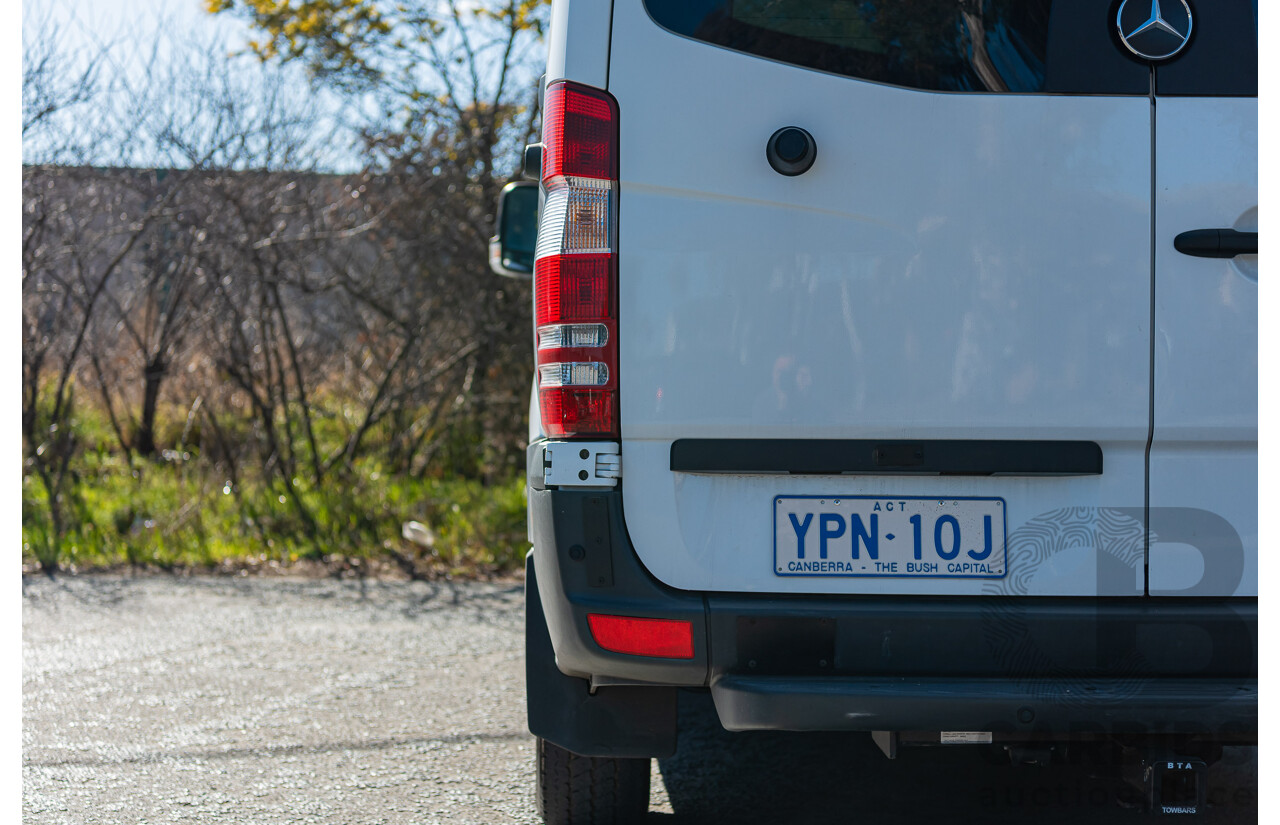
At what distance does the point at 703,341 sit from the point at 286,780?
204 centimetres

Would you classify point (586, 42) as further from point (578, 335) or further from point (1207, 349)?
point (1207, 349)

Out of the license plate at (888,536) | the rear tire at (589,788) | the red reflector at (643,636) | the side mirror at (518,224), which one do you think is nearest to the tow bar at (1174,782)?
the license plate at (888,536)

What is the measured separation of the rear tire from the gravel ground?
0.34 meters

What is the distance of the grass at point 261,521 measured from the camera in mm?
6238

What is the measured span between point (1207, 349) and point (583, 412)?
125 cm

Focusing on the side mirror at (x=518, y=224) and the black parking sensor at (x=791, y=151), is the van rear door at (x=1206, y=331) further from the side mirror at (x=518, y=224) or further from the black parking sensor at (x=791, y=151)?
the side mirror at (x=518, y=224)

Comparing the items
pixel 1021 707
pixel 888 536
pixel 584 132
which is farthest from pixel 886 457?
pixel 584 132

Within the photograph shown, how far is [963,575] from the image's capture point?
81.8 inches

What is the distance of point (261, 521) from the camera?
21.6ft

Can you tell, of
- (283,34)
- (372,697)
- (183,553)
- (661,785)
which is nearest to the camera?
(661,785)

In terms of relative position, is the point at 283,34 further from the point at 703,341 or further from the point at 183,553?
the point at 703,341

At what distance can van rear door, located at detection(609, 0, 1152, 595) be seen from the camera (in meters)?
2.06

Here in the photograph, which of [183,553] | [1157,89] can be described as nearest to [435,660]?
[183,553]

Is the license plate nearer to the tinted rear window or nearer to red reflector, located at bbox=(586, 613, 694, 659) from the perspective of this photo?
red reflector, located at bbox=(586, 613, 694, 659)
